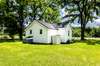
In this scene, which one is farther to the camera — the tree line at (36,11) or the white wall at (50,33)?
the tree line at (36,11)

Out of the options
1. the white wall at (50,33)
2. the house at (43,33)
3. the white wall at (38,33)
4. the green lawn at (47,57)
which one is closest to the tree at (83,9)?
the house at (43,33)

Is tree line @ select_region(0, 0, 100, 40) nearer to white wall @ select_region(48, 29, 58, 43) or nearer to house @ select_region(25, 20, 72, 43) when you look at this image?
house @ select_region(25, 20, 72, 43)

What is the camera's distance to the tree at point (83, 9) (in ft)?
186

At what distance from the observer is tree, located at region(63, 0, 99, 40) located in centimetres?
5660

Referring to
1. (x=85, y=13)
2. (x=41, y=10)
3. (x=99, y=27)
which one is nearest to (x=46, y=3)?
(x=41, y=10)

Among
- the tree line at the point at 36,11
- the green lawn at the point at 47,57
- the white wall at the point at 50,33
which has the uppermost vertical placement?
the tree line at the point at 36,11

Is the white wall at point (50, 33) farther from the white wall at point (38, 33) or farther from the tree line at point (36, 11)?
the tree line at point (36, 11)

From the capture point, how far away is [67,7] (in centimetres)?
5928

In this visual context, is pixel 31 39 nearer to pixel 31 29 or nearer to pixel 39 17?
pixel 31 29

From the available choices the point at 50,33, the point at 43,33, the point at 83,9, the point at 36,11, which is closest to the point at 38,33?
the point at 43,33

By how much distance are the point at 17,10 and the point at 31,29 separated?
1158 centimetres

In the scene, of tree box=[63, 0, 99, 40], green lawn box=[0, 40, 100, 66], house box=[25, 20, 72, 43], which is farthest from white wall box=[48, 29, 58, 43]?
green lawn box=[0, 40, 100, 66]

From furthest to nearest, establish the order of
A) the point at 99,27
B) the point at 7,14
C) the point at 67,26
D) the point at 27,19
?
the point at 99,27
the point at 27,19
the point at 7,14
the point at 67,26

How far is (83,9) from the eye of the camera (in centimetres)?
5669
